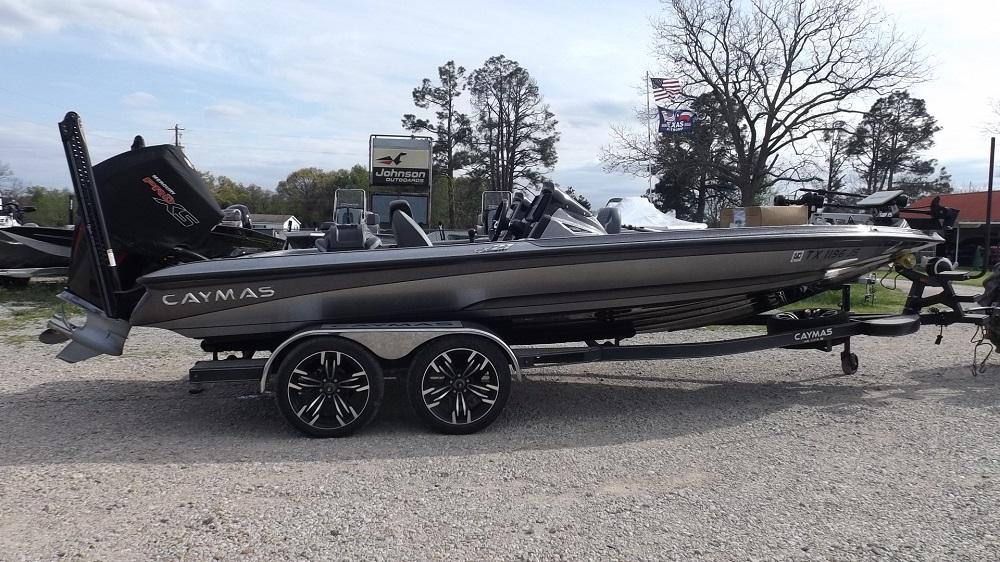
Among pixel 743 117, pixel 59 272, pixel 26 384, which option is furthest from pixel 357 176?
pixel 26 384

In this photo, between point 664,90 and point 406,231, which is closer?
point 406,231

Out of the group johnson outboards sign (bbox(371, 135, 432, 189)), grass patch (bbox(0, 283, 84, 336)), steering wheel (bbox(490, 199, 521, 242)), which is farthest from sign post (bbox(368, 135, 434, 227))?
steering wheel (bbox(490, 199, 521, 242))

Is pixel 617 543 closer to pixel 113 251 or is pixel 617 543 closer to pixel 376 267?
pixel 376 267

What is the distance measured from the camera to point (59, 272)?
36.6 feet

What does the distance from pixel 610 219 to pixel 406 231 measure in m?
1.54

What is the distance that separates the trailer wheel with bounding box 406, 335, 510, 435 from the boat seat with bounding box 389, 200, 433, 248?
31.1 inches

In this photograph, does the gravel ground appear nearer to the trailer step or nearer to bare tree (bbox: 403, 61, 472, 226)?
the trailer step

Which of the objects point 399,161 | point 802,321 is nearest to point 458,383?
point 802,321

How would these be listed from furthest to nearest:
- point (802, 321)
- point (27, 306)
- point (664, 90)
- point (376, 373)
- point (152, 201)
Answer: point (664, 90) → point (27, 306) → point (802, 321) → point (152, 201) → point (376, 373)

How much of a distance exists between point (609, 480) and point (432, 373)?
1344mm

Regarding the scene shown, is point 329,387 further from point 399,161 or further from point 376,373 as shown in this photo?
point 399,161

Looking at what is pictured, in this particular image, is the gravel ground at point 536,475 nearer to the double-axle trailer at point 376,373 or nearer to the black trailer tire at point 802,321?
the double-axle trailer at point 376,373

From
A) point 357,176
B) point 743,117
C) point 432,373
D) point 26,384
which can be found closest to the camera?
point 432,373

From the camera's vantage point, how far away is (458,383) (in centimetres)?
438
